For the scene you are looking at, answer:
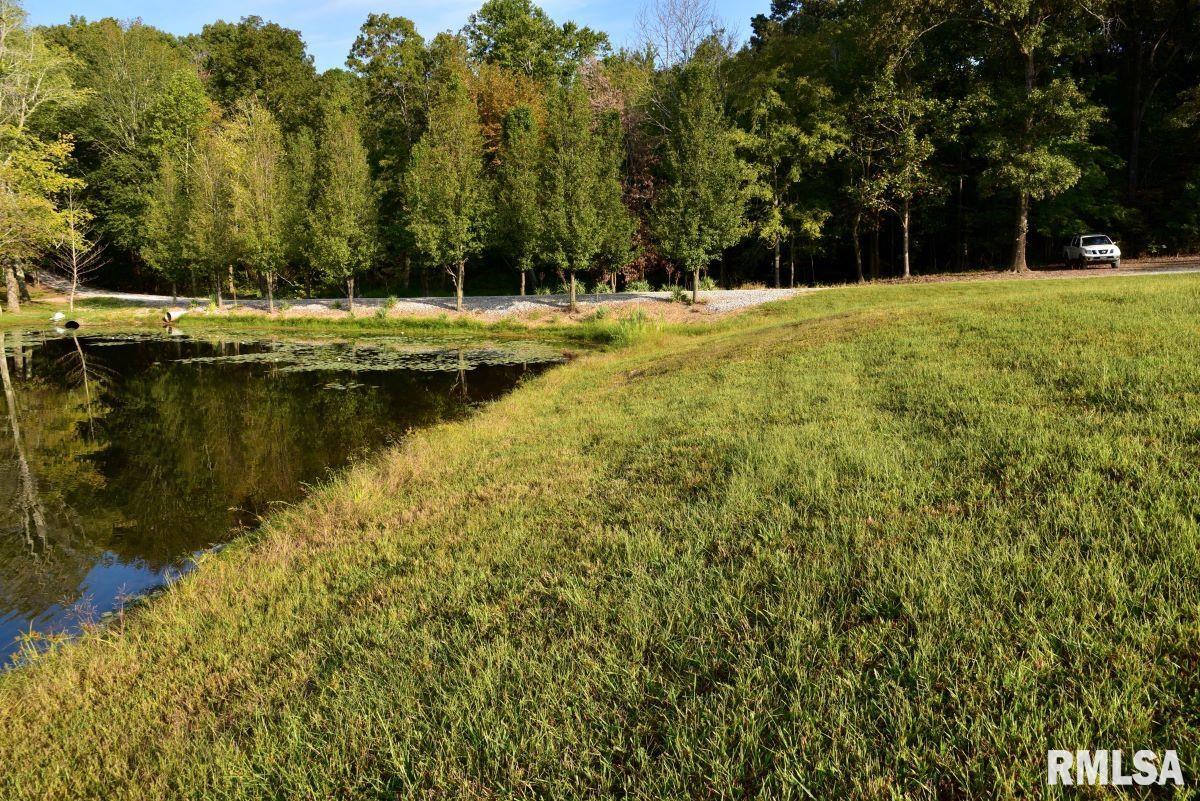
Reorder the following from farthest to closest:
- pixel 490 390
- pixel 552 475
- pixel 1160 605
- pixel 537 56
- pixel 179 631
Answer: pixel 537 56
pixel 490 390
pixel 552 475
pixel 179 631
pixel 1160 605

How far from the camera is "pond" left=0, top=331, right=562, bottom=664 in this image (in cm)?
663

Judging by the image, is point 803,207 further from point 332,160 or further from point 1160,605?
point 1160,605

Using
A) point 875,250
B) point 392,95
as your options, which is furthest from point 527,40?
point 875,250

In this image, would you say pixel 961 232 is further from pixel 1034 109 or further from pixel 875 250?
pixel 1034 109

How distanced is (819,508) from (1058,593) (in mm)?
1712

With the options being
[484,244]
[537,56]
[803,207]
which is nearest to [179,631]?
[484,244]

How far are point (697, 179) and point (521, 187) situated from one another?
30.8 ft

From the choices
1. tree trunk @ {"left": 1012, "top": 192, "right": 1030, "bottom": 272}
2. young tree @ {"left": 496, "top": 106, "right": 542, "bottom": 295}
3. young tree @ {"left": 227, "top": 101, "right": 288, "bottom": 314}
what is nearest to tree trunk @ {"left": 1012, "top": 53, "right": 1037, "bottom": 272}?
tree trunk @ {"left": 1012, "top": 192, "right": 1030, "bottom": 272}

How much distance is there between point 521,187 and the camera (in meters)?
30.9

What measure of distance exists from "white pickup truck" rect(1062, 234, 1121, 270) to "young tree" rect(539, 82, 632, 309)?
24127mm

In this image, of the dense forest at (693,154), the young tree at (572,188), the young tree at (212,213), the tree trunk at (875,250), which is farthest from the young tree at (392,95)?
the tree trunk at (875,250)

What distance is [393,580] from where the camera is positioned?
15.8 feet

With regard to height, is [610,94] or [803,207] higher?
[610,94]

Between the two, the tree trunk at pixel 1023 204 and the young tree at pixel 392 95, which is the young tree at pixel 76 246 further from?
the tree trunk at pixel 1023 204
